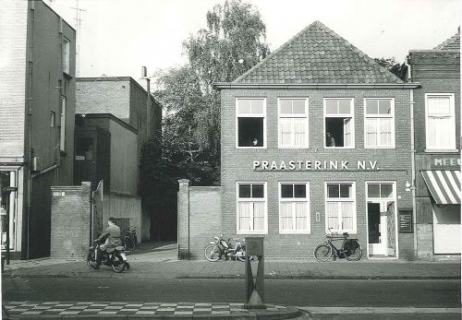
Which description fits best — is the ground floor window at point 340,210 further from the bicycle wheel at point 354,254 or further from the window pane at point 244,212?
the window pane at point 244,212

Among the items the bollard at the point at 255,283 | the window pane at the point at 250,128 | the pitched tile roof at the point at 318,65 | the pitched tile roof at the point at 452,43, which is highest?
the pitched tile roof at the point at 452,43

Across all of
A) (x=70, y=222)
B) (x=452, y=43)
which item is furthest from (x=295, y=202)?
(x=452, y=43)

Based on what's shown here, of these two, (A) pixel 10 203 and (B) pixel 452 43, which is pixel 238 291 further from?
(B) pixel 452 43

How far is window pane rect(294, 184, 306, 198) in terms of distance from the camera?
2304cm

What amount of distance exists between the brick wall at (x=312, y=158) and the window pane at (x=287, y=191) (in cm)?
26

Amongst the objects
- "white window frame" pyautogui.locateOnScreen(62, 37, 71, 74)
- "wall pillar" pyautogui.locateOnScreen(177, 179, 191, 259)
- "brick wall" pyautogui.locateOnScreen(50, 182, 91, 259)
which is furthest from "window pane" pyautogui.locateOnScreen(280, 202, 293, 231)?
"white window frame" pyautogui.locateOnScreen(62, 37, 71, 74)

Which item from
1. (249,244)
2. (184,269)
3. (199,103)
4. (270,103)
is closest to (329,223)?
(270,103)

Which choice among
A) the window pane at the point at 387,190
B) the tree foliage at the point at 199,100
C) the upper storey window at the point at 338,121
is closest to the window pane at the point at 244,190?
the upper storey window at the point at 338,121

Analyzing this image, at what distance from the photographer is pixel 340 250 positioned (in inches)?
882

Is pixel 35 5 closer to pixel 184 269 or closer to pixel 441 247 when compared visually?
pixel 184 269

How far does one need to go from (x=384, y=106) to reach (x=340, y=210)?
14.7 ft

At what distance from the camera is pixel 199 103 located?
125 feet

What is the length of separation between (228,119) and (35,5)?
8.38 m

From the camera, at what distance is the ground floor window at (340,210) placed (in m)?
22.9
